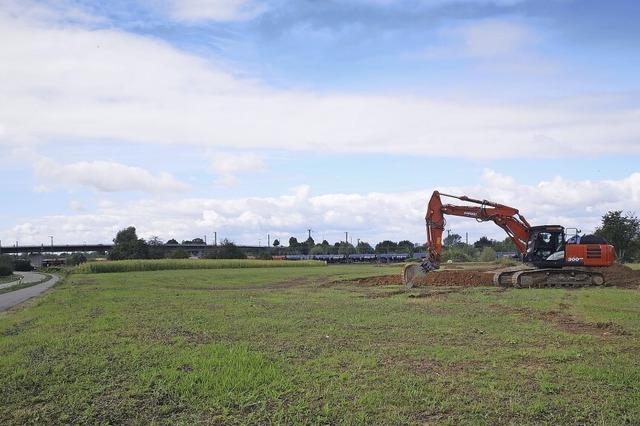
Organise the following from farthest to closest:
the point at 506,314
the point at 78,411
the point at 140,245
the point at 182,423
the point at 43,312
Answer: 1. the point at 140,245
2. the point at 43,312
3. the point at 506,314
4. the point at 78,411
5. the point at 182,423

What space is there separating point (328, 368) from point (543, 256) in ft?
71.4

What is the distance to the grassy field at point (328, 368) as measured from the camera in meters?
7.36

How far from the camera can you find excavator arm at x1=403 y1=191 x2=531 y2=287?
28.3 m

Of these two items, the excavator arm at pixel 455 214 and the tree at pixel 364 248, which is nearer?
the excavator arm at pixel 455 214

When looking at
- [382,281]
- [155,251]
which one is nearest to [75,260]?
[155,251]

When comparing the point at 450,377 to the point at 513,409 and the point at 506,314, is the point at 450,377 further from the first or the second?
the point at 506,314

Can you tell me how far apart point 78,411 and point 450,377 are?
200 inches

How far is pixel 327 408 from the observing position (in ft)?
24.3

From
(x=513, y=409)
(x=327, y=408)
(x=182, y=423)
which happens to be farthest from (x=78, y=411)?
(x=513, y=409)

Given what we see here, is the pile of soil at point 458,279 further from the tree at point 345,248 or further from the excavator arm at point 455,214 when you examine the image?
the tree at point 345,248

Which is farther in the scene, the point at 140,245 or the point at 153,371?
the point at 140,245

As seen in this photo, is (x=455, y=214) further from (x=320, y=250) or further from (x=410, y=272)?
(x=320, y=250)

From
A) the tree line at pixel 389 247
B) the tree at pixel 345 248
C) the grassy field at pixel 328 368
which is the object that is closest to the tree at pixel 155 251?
the tree line at pixel 389 247

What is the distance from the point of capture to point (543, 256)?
1129 inches
